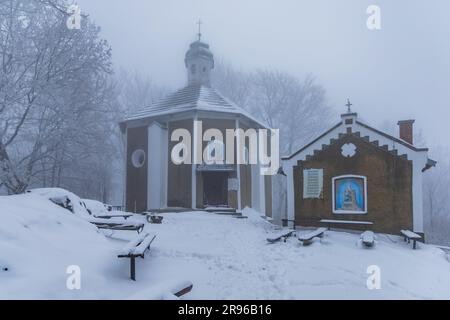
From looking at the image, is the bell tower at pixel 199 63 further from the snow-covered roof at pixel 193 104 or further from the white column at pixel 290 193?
the white column at pixel 290 193

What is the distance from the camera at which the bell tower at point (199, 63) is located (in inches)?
1022

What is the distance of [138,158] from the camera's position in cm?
2236

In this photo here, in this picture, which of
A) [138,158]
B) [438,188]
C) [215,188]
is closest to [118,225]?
[215,188]

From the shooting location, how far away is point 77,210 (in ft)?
34.7

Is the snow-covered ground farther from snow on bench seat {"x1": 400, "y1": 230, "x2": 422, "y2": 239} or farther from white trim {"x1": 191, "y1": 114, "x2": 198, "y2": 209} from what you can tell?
white trim {"x1": 191, "y1": 114, "x2": 198, "y2": 209}

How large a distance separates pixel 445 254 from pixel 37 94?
15139 millimetres

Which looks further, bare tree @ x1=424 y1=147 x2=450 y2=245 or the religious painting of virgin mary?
bare tree @ x1=424 y1=147 x2=450 y2=245

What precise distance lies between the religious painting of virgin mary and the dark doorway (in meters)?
8.41

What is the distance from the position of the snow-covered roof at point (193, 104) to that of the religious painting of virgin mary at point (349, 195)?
8741mm

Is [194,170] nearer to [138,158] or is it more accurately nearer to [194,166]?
[194,166]

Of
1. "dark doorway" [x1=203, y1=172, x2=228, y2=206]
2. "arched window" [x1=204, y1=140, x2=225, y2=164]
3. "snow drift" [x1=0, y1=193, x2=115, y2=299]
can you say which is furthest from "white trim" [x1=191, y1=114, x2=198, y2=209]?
"snow drift" [x1=0, y1=193, x2=115, y2=299]

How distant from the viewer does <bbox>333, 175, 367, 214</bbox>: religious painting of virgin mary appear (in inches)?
534

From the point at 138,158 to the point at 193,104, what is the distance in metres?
4.72

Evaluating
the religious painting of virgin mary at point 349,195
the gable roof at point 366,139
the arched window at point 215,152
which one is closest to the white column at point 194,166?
the arched window at point 215,152
